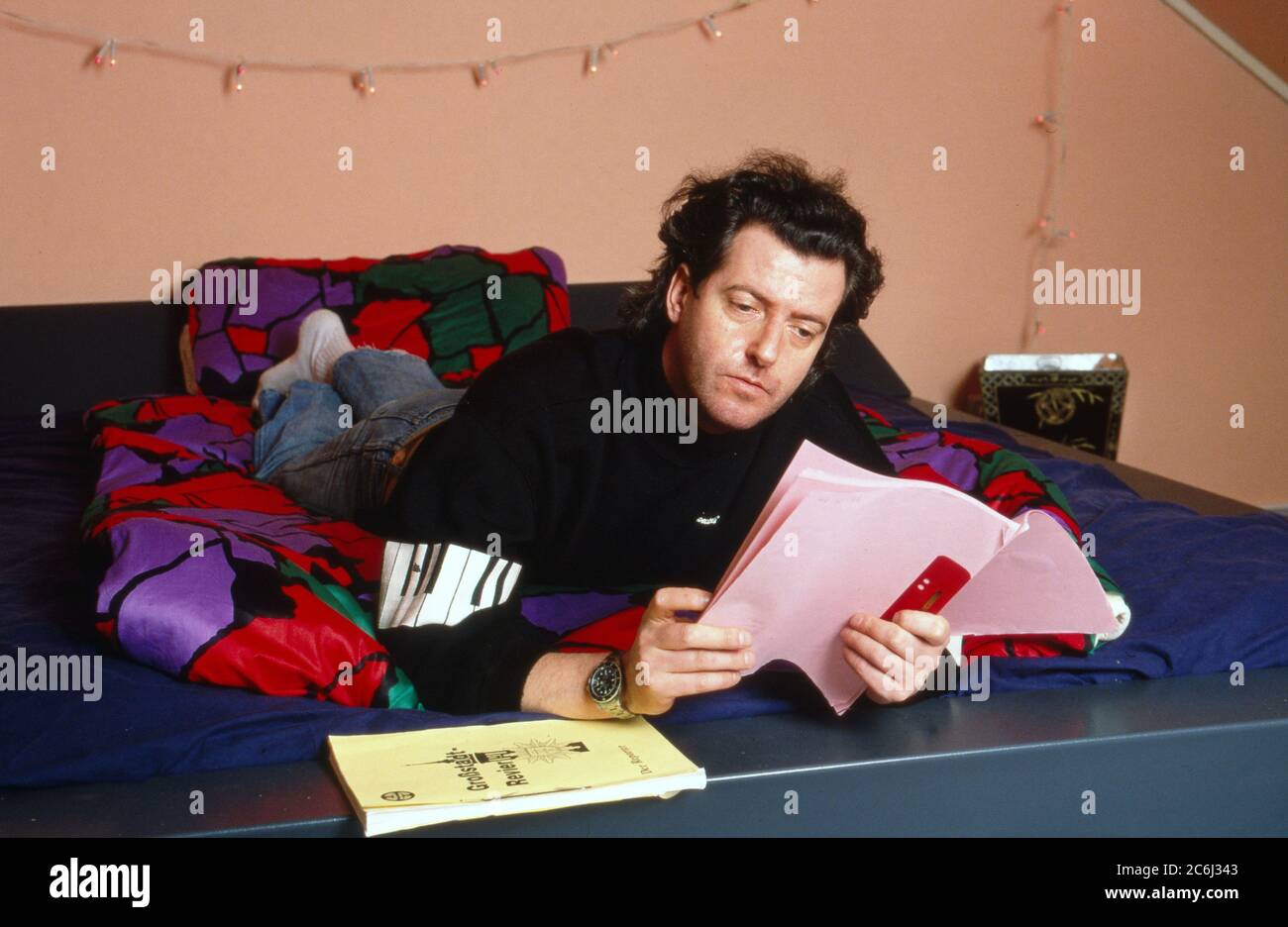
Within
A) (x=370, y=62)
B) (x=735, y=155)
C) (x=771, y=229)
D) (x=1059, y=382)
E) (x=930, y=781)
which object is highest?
(x=370, y=62)

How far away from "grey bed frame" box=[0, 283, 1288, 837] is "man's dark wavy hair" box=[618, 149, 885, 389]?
18.9 inches

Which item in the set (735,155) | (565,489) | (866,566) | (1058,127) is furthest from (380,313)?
(1058,127)

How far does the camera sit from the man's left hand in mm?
1002

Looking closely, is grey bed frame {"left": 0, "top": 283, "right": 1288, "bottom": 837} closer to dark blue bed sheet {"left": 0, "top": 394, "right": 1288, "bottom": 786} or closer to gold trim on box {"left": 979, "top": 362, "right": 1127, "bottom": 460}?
dark blue bed sheet {"left": 0, "top": 394, "right": 1288, "bottom": 786}

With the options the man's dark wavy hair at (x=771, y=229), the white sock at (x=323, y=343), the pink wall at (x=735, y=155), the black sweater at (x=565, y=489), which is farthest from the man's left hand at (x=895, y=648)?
the pink wall at (x=735, y=155)

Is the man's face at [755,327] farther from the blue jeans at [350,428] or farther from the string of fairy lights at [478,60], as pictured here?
the string of fairy lights at [478,60]

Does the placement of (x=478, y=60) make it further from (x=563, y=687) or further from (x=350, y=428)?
(x=563, y=687)

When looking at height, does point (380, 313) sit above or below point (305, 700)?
above

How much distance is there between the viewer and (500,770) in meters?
0.93

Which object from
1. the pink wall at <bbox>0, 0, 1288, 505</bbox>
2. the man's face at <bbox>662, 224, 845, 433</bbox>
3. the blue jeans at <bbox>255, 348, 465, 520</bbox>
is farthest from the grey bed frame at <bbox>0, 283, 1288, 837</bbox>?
the pink wall at <bbox>0, 0, 1288, 505</bbox>

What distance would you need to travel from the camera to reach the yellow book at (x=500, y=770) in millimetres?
875

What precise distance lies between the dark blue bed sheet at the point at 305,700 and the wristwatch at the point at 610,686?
0.06m
